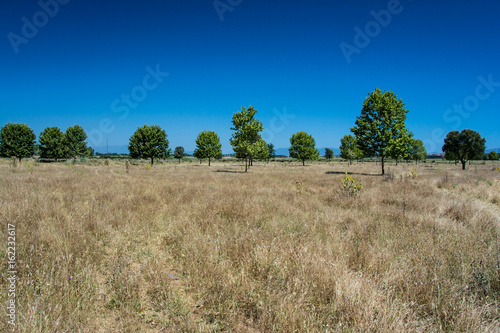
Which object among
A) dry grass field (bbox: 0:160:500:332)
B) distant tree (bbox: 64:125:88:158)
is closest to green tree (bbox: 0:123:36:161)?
distant tree (bbox: 64:125:88:158)

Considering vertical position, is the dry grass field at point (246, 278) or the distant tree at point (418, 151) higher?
the distant tree at point (418, 151)

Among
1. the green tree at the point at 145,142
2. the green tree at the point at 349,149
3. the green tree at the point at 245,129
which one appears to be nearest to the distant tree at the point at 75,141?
the green tree at the point at 145,142

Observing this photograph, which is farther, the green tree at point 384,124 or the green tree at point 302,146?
the green tree at point 302,146

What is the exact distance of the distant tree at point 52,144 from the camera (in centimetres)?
5106

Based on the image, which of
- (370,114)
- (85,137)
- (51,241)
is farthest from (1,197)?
(85,137)

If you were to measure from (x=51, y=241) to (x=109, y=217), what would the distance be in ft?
5.70

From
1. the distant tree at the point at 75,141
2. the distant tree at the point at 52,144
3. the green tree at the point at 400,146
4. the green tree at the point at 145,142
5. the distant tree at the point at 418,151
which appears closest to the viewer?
the green tree at the point at 400,146

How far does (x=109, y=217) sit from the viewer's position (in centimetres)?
533

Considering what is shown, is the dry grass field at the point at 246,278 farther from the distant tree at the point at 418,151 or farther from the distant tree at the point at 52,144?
the distant tree at the point at 418,151

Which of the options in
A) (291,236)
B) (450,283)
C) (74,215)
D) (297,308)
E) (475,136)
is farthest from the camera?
(475,136)

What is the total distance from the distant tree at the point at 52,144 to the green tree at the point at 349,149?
238 feet

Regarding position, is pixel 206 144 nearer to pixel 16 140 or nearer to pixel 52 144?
pixel 52 144

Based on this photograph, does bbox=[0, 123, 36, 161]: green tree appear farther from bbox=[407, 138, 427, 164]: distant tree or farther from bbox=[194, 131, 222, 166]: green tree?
bbox=[407, 138, 427, 164]: distant tree

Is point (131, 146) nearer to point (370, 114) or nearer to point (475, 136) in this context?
point (370, 114)
